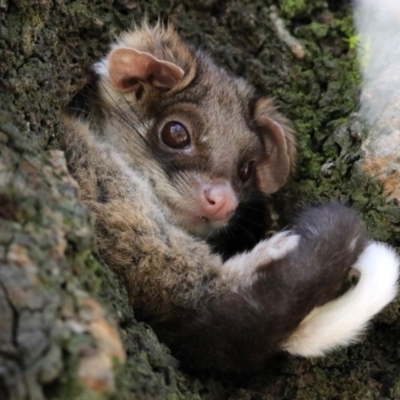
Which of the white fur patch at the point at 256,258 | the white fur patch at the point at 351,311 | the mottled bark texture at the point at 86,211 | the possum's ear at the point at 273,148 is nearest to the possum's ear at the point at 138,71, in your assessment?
the mottled bark texture at the point at 86,211

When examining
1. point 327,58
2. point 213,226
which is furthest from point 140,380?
point 327,58

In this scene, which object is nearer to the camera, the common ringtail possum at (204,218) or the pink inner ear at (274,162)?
the common ringtail possum at (204,218)

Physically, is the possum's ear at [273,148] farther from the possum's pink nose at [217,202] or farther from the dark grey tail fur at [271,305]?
the dark grey tail fur at [271,305]

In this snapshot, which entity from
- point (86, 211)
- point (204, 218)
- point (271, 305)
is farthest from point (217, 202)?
point (86, 211)

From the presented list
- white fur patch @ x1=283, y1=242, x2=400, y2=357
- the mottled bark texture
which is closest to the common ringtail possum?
white fur patch @ x1=283, y1=242, x2=400, y2=357

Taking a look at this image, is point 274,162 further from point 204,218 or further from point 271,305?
point 271,305

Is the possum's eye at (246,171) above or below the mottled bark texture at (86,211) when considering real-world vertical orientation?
below
